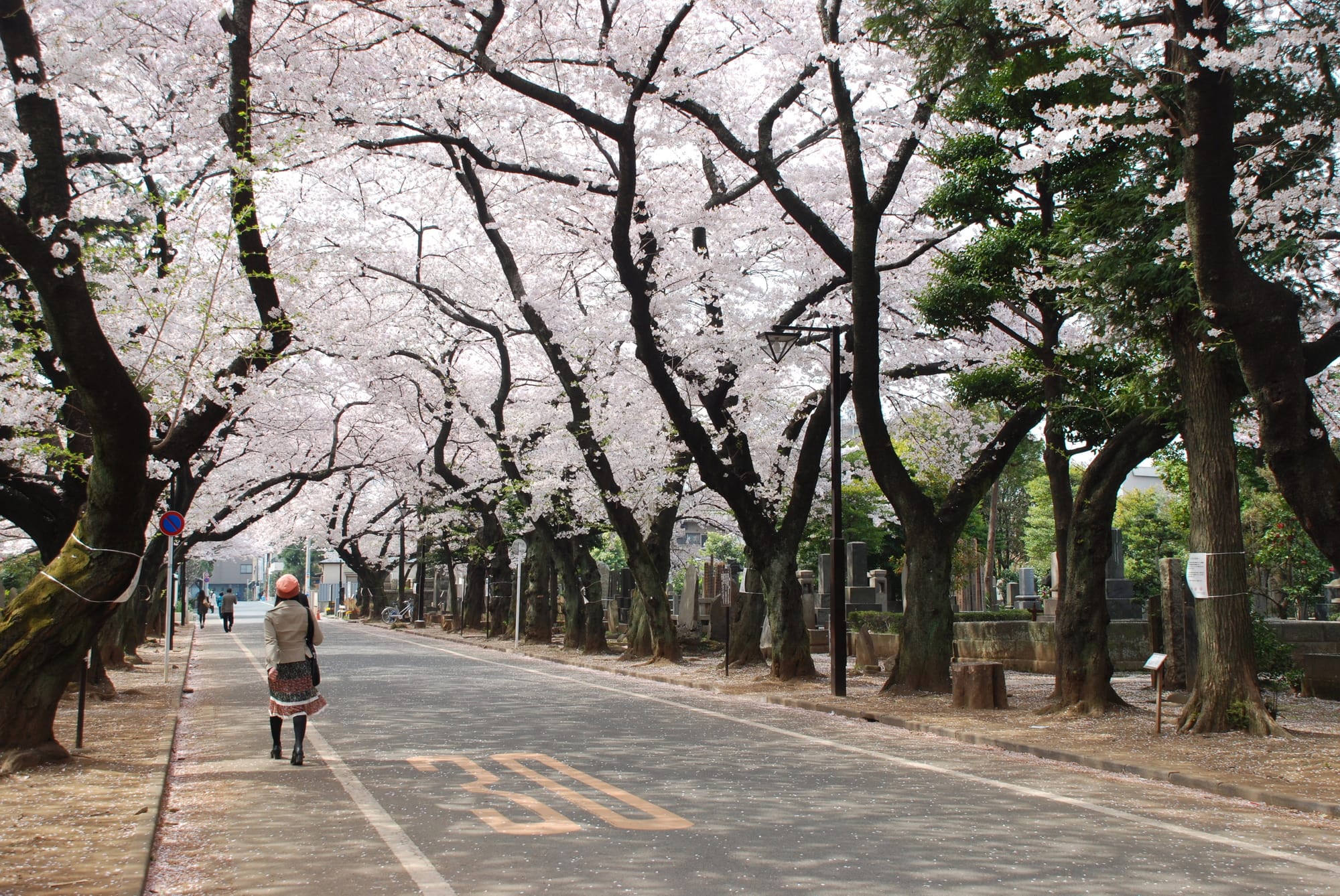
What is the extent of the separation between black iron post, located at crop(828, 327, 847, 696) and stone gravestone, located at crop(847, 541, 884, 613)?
15.8m

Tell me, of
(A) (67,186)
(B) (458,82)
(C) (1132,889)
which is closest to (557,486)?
(B) (458,82)

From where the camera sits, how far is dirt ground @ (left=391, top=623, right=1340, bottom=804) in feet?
32.4

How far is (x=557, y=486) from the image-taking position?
107ft

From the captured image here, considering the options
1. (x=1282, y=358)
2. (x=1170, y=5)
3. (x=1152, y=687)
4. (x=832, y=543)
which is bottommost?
(x=1152, y=687)

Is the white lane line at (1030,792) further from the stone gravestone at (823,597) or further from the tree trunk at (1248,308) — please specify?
the stone gravestone at (823,597)

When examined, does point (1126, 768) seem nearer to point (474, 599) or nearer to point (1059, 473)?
point (1059, 473)

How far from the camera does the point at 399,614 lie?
59.9m

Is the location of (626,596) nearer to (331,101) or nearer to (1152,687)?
(1152,687)

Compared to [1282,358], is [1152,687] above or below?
below

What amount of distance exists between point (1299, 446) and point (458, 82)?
13227 mm

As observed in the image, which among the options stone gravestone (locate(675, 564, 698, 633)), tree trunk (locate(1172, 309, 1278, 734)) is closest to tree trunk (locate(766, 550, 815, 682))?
tree trunk (locate(1172, 309, 1278, 734))

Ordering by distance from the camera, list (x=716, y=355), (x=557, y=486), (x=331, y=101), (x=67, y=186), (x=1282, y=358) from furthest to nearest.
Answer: (x=557, y=486), (x=716, y=355), (x=331, y=101), (x=67, y=186), (x=1282, y=358)

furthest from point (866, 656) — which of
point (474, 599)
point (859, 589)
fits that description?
point (474, 599)

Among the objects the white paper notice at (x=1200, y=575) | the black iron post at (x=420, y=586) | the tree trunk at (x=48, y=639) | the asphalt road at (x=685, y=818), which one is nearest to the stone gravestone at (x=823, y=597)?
the white paper notice at (x=1200, y=575)
